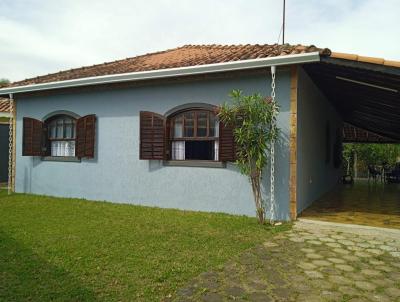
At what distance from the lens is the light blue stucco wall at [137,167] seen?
714 cm

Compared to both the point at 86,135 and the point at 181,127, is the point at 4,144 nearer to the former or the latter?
the point at 86,135

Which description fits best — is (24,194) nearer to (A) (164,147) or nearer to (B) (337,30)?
(A) (164,147)

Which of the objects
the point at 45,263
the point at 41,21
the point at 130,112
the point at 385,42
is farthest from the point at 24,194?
the point at 385,42

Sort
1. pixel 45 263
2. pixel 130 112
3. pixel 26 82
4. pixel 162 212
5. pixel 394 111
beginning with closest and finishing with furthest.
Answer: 1. pixel 45 263
2. pixel 162 212
3. pixel 130 112
4. pixel 394 111
5. pixel 26 82

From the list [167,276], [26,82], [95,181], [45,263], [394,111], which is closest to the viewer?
[167,276]

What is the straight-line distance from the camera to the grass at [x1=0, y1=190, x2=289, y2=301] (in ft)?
11.5

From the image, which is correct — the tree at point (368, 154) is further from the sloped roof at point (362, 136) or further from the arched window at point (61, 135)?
the arched window at point (61, 135)

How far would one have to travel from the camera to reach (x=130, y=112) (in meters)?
8.61

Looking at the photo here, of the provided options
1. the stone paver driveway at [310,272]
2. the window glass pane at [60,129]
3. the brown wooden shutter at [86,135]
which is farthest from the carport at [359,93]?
the window glass pane at [60,129]

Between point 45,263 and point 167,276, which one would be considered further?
point 45,263

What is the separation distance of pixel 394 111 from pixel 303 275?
25.0 ft

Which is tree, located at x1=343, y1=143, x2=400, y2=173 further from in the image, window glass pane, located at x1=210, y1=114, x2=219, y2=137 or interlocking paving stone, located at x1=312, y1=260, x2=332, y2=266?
interlocking paving stone, located at x1=312, y1=260, x2=332, y2=266

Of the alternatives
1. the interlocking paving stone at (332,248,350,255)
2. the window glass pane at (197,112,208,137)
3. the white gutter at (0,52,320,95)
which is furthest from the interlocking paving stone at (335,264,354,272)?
the window glass pane at (197,112,208,137)

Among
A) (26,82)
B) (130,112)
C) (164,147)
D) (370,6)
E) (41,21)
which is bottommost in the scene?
(164,147)
